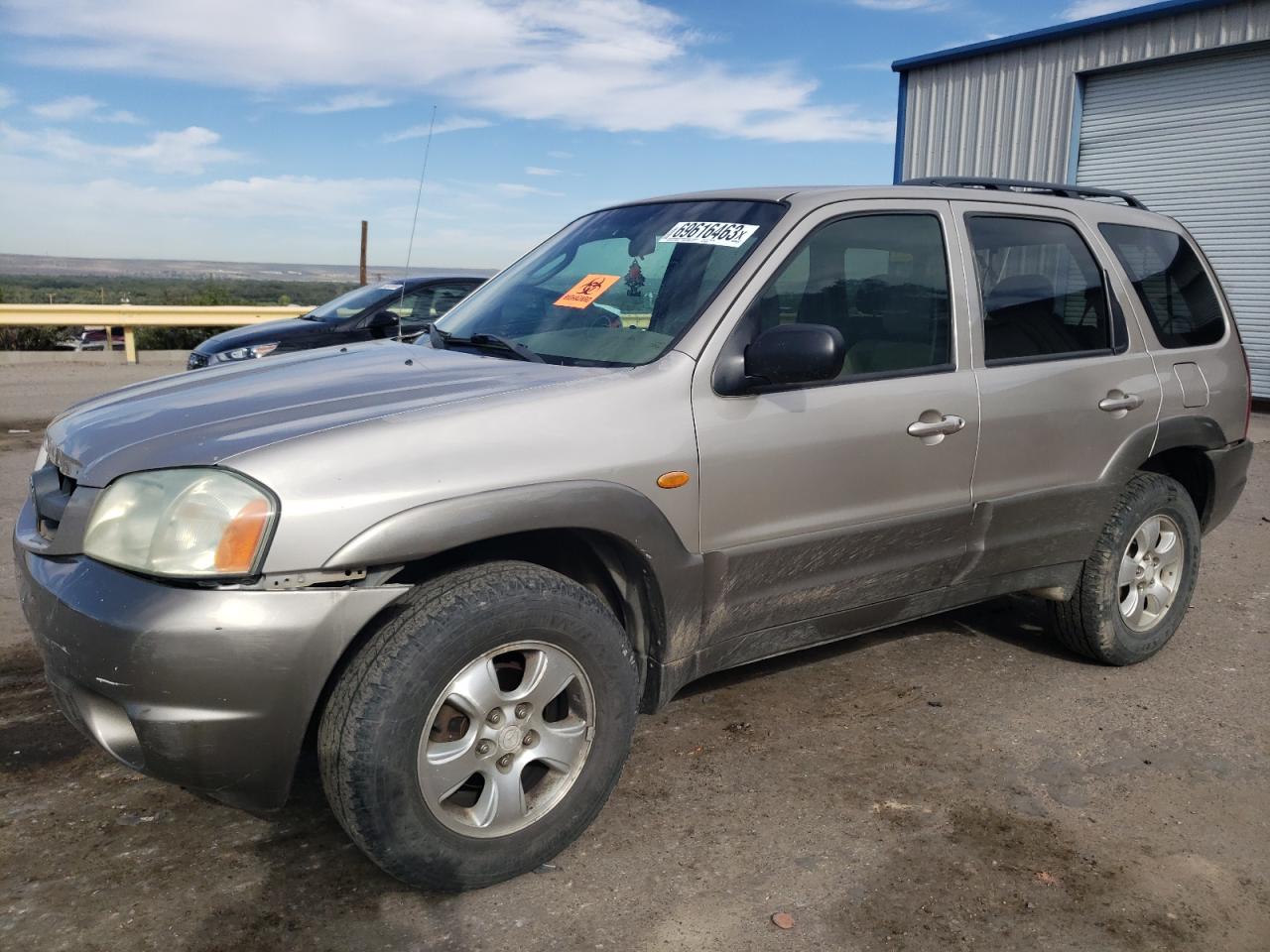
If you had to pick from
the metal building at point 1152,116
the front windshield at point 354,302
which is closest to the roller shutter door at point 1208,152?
the metal building at point 1152,116

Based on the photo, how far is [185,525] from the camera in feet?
7.75

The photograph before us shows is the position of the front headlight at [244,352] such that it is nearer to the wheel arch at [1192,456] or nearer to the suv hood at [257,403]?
the suv hood at [257,403]

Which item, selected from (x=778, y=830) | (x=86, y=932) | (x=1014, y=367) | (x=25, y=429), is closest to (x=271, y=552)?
(x=86, y=932)

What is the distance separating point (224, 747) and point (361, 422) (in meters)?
0.79

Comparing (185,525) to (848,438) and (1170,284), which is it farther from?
(1170,284)

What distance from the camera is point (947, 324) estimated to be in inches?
141

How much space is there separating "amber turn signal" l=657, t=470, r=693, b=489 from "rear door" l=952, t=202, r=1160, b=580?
1.24 m

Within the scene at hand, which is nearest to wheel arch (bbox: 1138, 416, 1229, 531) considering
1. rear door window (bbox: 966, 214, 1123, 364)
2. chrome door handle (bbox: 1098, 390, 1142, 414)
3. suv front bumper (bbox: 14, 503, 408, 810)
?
chrome door handle (bbox: 1098, 390, 1142, 414)

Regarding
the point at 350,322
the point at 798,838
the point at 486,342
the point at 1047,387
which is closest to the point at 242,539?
the point at 486,342

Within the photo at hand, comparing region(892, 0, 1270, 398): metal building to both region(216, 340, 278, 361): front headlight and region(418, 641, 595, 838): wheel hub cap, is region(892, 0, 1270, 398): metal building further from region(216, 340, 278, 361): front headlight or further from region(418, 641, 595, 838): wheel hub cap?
region(418, 641, 595, 838): wheel hub cap

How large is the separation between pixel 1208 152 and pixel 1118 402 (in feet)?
36.1

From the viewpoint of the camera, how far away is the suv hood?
2.55m

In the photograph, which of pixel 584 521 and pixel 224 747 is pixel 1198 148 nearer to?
pixel 584 521

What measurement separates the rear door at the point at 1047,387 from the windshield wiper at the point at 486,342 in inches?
59.7
